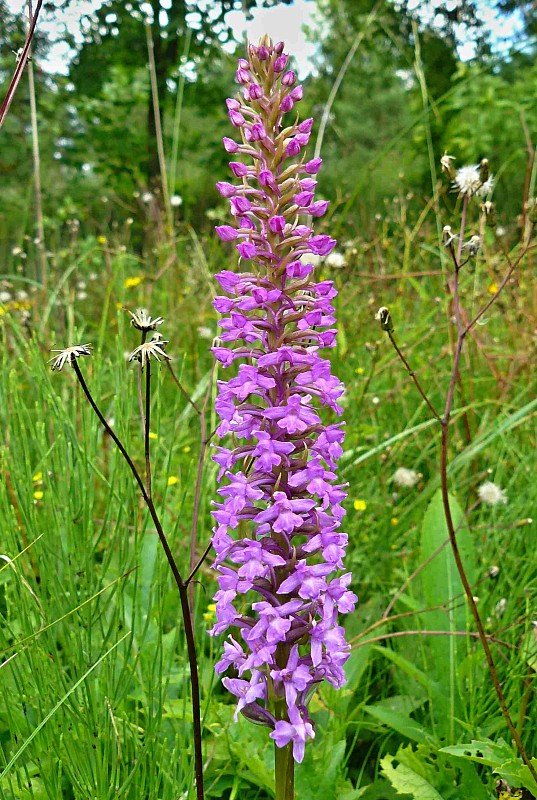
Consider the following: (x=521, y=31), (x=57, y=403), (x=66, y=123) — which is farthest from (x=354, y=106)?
(x=57, y=403)

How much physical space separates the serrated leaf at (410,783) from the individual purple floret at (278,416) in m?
0.50

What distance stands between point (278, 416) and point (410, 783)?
0.89m

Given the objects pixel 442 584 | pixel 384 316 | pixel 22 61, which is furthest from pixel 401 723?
pixel 22 61

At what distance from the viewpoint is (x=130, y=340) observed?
12.2 feet

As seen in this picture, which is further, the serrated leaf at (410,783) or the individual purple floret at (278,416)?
the serrated leaf at (410,783)

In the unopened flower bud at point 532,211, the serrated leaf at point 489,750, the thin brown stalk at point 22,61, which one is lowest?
the serrated leaf at point 489,750

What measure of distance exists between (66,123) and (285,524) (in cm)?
1198

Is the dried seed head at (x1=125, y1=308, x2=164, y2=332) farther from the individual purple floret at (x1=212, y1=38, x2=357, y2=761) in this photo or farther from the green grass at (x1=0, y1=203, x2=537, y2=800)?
the green grass at (x1=0, y1=203, x2=537, y2=800)

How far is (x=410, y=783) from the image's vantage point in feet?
4.76

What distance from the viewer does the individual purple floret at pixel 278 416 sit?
103cm

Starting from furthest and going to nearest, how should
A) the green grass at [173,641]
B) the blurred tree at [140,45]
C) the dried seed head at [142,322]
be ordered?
1. the blurred tree at [140,45]
2. the green grass at [173,641]
3. the dried seed head at [142,322]

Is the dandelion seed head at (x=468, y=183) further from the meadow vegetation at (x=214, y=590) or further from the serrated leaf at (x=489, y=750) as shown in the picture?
the serrated leaf at (x=489, y=750)

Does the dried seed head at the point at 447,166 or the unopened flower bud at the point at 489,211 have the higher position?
the dried seed head at the point at 447,166

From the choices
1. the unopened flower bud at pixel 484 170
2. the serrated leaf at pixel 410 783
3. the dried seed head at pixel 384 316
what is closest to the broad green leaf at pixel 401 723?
the serrated leaf at pixel 410 783
